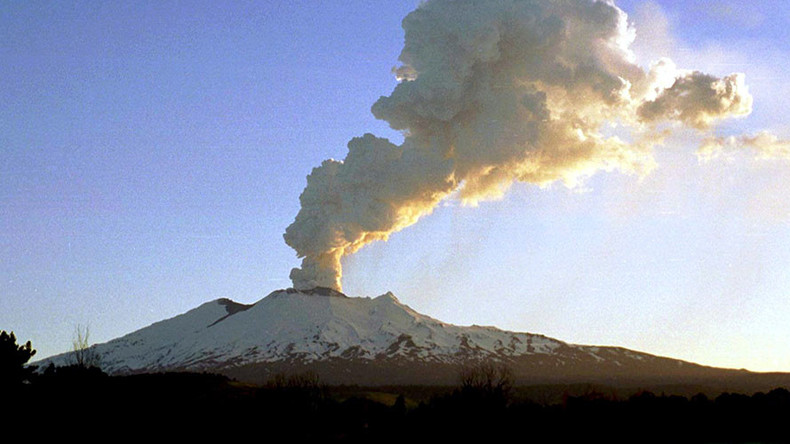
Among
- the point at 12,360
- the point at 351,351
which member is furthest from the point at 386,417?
the point at 351,351

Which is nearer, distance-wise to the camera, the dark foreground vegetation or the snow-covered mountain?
the dark foreground vegetation

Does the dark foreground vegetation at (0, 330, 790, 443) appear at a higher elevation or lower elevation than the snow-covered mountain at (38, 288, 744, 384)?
lower

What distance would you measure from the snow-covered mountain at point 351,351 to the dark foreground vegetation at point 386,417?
300 ft

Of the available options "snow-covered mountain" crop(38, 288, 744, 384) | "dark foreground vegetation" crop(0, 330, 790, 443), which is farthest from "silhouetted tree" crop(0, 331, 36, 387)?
"snow-covered mountain" crop(38, 288, 744, 384)

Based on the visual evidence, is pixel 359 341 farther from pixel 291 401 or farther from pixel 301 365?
pixel 291 401

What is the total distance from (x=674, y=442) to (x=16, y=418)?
39.8 meters

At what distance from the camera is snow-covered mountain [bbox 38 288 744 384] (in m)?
158

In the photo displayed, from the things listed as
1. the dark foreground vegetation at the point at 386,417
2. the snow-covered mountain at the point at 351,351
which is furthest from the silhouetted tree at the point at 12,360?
the snow-covered mountain at the point at 351,351

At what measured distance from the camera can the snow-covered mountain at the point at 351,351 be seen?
6240 inches

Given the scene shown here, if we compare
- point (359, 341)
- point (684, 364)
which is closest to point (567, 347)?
point (684, 364)

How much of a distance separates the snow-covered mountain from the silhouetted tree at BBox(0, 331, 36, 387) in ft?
290

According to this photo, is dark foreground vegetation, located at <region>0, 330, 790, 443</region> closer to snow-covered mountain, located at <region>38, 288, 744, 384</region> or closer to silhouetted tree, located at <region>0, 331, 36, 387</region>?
silhouetted tree, located at <region>0, 331, 36, 387</region>

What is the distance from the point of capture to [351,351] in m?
171

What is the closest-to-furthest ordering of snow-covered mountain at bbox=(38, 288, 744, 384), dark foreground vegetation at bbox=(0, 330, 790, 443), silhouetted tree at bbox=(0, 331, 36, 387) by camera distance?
1. dark foreground vegetation at bbox=(0, 330, 790, 443)
2. silhouetted tree at bbox=(0, 331, 36, 387)
3. snow-covered mountain at bbox=(38, 288, 744, 384)
